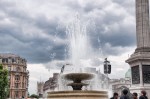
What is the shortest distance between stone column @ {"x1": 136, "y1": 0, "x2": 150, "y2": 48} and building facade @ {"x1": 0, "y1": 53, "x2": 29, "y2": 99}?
98.8 meters

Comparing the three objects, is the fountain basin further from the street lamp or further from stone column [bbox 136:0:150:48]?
the street lamp

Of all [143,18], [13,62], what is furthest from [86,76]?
[13,62]

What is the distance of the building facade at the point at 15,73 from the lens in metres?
141

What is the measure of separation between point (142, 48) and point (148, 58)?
2603 mm

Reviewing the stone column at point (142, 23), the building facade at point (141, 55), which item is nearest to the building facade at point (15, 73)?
the stone column at point (142, 23)

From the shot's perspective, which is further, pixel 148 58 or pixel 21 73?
pixel 21 73

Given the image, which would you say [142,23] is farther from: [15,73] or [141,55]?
[15,73]

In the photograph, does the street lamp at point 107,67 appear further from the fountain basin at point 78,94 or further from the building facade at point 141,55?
the fountain basin at point 78,94

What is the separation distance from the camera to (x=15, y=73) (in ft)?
472

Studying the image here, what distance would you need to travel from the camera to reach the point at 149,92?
4475 cm

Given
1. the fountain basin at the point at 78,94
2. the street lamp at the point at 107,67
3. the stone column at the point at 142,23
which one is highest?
the stone column at the point at 142,23

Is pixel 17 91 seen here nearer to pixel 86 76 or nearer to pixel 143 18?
pixel 143 18

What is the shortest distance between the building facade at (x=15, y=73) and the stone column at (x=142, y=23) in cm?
9876

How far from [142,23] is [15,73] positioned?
102355 millimetres
